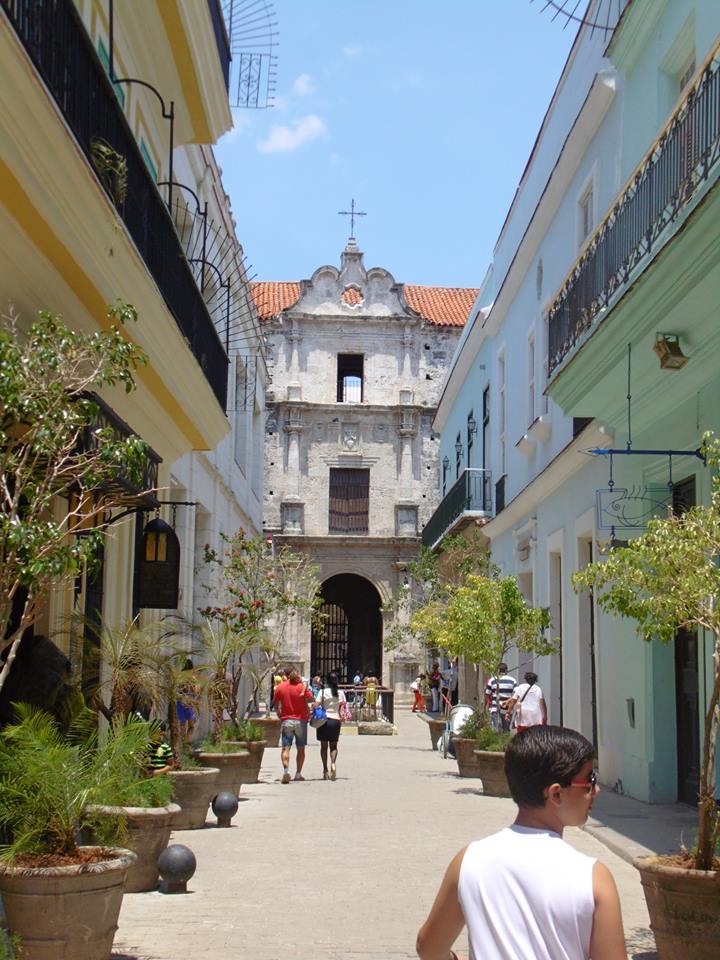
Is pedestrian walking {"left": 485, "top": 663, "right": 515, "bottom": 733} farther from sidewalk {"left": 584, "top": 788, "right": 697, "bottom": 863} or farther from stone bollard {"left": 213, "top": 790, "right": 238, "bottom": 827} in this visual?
stone bollard {"left": 213, "top": 790, "right": 238, "bottom": 827}

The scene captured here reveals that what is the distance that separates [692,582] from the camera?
6.81 metres

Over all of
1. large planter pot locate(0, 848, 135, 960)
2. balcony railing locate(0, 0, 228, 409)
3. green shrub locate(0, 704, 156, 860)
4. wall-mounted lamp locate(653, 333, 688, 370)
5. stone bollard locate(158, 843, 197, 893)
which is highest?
balcony railing locate(0, 0, 228, 409)

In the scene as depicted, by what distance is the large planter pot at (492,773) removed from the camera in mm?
15312

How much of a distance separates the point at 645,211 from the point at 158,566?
533cm

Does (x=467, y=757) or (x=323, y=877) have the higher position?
(x=467, y=757)

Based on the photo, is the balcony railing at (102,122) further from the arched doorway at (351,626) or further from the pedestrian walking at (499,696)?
the arched doorway at (351,626)

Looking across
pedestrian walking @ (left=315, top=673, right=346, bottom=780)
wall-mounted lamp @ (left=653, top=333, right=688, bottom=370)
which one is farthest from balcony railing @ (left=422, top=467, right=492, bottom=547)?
wall-mounted lamp @ (left=653, top=333, right=688, bottom=370)

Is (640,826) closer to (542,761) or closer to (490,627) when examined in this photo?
(490,627)

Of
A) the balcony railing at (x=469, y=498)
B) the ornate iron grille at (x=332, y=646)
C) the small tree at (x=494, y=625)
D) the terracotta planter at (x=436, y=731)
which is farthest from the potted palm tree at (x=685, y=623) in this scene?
the ornate iron grille at (x=332, y=646)

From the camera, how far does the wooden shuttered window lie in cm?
4222

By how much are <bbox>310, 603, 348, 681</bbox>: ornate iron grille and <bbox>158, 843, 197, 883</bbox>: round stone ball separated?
112 feet

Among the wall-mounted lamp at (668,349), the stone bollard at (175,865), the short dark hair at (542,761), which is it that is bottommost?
the stone bollard at (175,865)

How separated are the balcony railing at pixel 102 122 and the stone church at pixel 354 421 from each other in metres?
29.7

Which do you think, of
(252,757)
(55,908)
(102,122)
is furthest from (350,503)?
(55,908)
